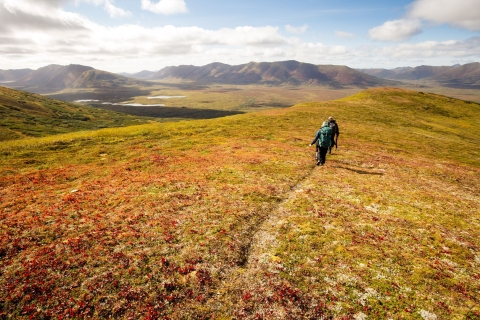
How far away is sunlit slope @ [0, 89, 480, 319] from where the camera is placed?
399 inches

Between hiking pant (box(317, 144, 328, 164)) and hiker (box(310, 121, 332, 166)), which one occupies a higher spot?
hiker (box(310, 121, 332, 166))

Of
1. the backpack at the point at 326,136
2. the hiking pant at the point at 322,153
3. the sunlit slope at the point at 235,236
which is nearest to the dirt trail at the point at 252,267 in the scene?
the sunlit slope at the point at 235,236

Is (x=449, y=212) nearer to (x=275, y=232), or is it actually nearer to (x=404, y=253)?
(x=404, y=253)

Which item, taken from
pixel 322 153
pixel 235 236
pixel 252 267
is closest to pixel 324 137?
pixel 322 153

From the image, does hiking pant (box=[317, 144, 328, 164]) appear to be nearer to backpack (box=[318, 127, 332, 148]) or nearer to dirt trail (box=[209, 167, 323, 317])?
backpack (box=[318, 127, 332, 148])

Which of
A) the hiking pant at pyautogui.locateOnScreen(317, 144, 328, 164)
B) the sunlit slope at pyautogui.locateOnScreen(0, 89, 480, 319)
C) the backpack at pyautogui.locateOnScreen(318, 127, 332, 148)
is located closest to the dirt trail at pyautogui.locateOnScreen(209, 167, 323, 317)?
the sunlit slope at pyautogui.locateOnScreen(0, 89, 480, 319)

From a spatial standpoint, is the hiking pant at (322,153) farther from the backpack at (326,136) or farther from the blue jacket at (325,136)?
the backpack at (326,136)

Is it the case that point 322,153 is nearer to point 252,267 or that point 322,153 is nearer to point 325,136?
point 325,136

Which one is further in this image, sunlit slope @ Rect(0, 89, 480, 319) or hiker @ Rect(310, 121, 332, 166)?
hiker @ Rect(310, 121, 332, 166)

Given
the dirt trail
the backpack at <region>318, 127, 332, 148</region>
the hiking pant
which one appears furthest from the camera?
the hiking pant

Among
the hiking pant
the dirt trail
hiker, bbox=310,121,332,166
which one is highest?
hiker, bbox=310,121,332,166

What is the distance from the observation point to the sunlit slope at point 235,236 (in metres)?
10.1

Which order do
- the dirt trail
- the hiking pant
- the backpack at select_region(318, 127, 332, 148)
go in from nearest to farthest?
1. the dirt trail
2. the backpack at select_region(318, 127, 332, 148)
3. the hiking pant

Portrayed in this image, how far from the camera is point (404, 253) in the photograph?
13297 millimetres
